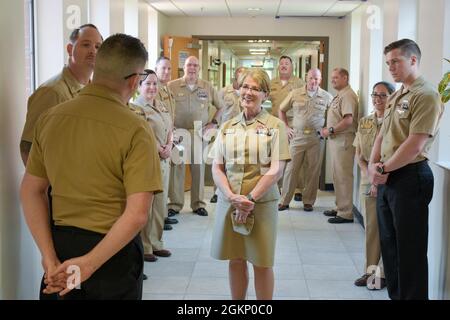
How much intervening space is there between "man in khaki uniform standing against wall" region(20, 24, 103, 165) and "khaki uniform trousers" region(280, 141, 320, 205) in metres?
4.06

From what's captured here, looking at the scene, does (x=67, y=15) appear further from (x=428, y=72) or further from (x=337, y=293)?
(x=337, y=293)

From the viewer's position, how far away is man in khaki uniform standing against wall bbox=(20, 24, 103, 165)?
2.36 metres

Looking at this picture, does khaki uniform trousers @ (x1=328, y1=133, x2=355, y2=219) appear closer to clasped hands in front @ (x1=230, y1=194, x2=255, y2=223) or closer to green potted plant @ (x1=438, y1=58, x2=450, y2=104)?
green potted plant @ (x1=438, y1=58, x2=450, y2=104)

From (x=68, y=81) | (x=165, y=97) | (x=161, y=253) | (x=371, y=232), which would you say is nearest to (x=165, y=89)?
(x=165, y=97)

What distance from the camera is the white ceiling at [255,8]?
6609 mm

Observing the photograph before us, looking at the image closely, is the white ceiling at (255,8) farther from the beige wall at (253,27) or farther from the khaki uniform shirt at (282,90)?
the khaki uniform shirt at (282,90)

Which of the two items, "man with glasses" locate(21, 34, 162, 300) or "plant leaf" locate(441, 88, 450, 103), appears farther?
"plant leaf" locate(441, 88, 450, 103)

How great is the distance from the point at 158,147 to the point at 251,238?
5.92ft

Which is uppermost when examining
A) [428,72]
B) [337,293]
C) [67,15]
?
[67,15]

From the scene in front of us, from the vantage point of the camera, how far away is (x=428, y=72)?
10.8ft

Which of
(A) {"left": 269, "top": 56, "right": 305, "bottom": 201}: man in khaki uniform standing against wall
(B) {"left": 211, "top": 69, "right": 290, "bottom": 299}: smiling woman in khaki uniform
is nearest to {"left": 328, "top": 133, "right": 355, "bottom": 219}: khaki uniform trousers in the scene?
(A) {"left": 269, "top": 56, "right": 305, "bottom": 201}: man in khaki uniform standing against wall

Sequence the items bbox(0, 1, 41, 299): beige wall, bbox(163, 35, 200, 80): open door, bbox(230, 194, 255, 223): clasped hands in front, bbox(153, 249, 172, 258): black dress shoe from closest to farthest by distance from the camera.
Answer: bbox(0, 1, 41, 299): beige wall, bbox(230, 194, 255, 223): clasped hands in front, bbox(153, 249, 172, 258): black dress shoe, bbox(163, 35, 200, 80): open door
